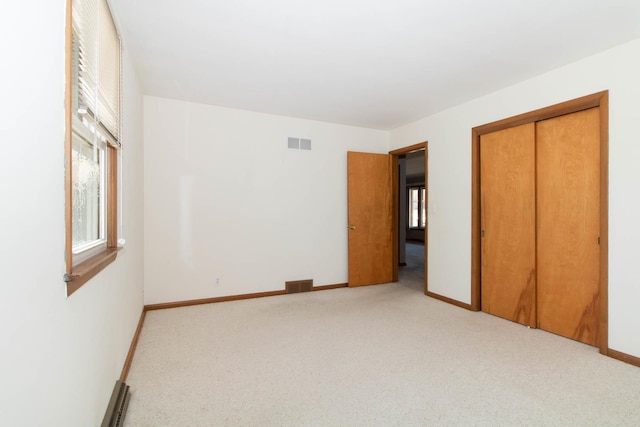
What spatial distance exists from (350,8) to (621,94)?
234 cm

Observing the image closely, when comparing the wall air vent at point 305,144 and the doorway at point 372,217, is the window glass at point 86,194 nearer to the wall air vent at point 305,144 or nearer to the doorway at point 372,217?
the wall air vent at point 305,144

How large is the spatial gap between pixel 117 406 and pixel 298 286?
289 centimetres

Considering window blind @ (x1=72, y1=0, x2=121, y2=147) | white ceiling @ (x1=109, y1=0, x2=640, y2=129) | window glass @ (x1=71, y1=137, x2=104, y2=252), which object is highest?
white ceiling @ (x1=109, y1=0, x2=640, y2=129)

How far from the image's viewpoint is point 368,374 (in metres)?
2.26

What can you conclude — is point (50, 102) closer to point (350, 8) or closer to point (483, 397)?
point (350, 8)

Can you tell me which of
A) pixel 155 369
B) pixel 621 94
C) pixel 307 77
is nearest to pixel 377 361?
pixel 155 369

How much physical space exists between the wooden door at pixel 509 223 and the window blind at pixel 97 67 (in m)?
3.74

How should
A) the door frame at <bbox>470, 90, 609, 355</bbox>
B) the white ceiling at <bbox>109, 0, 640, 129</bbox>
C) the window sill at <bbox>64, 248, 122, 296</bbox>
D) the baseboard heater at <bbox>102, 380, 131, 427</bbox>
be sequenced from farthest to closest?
the door frame at <bbox>470, 90, 609, 355</bbox>
the white ceiling at <bbox>109, 0, 640, 129</bbox>
the baseboard heater at <bbox>102, 380, 131, 427</bbox>
the window sill at <bbox>64, 248, 122, 296</bbox>

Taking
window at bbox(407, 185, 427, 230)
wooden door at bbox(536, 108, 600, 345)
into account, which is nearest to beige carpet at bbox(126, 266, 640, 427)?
wooden door at bbox(536, 108, 600, 345)

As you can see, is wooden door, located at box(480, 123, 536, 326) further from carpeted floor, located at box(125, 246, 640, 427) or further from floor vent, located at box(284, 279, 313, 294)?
floor vent, located at box(284, 279, 313, 294)

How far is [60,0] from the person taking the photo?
3.57 ft

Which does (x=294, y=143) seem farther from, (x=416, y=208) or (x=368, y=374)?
(x=416, y=208)

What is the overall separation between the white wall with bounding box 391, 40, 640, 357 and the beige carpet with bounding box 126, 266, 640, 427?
49 centimetres

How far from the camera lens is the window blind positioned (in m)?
1.38
